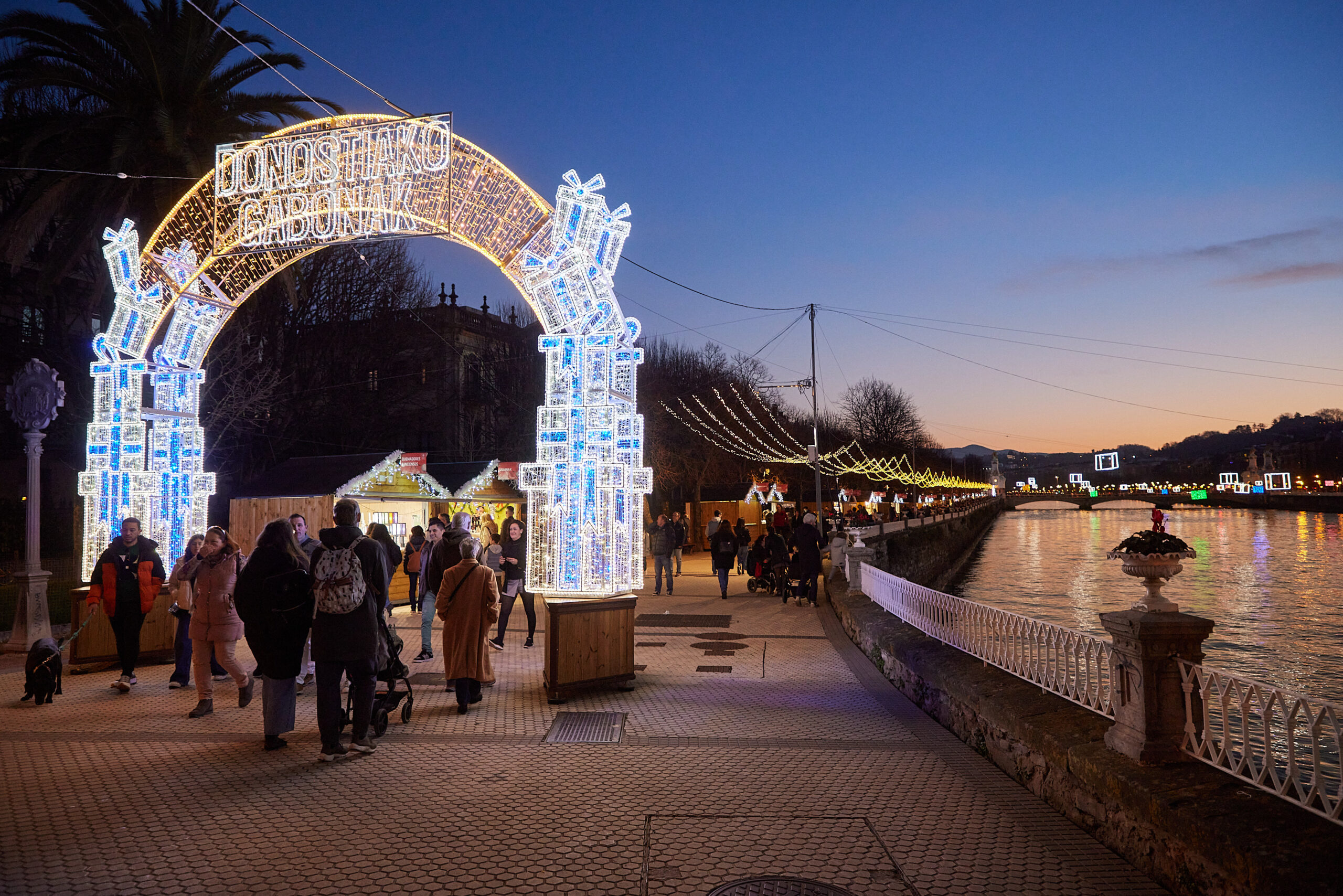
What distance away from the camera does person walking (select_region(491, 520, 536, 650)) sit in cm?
1117

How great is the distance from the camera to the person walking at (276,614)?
21.1ft

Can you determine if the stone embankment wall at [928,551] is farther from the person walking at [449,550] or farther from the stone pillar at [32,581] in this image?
the stone pillar at [32,581]

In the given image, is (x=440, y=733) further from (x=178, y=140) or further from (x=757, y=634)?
(x=178, y=140)

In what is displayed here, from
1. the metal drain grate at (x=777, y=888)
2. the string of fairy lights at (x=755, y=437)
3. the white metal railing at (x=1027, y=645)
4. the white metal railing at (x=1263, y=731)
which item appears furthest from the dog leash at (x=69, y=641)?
the string of fairy lights at (x=755, y=437)

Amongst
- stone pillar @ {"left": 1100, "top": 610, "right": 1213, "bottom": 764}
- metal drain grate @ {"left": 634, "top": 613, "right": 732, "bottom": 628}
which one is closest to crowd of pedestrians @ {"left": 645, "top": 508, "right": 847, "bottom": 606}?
metal drain grate @ {"left": 634, "top": 613, "right": 732, "bottom": 628}

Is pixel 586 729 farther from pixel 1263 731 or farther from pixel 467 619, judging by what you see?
pixel 1263 731

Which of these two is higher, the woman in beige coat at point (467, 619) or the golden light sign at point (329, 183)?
the golden light sign at point (329, 183)

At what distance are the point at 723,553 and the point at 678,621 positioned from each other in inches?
148

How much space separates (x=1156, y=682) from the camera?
16.0 ft

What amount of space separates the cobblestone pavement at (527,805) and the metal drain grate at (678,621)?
5148mm

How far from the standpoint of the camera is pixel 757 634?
12758 mm

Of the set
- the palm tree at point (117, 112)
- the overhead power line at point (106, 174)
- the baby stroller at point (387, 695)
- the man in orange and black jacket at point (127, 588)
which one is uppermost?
the palm tree at point (117, 112)

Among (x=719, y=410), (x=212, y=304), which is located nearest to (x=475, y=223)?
(x=212, y=304)

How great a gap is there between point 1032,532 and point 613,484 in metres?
81.1
